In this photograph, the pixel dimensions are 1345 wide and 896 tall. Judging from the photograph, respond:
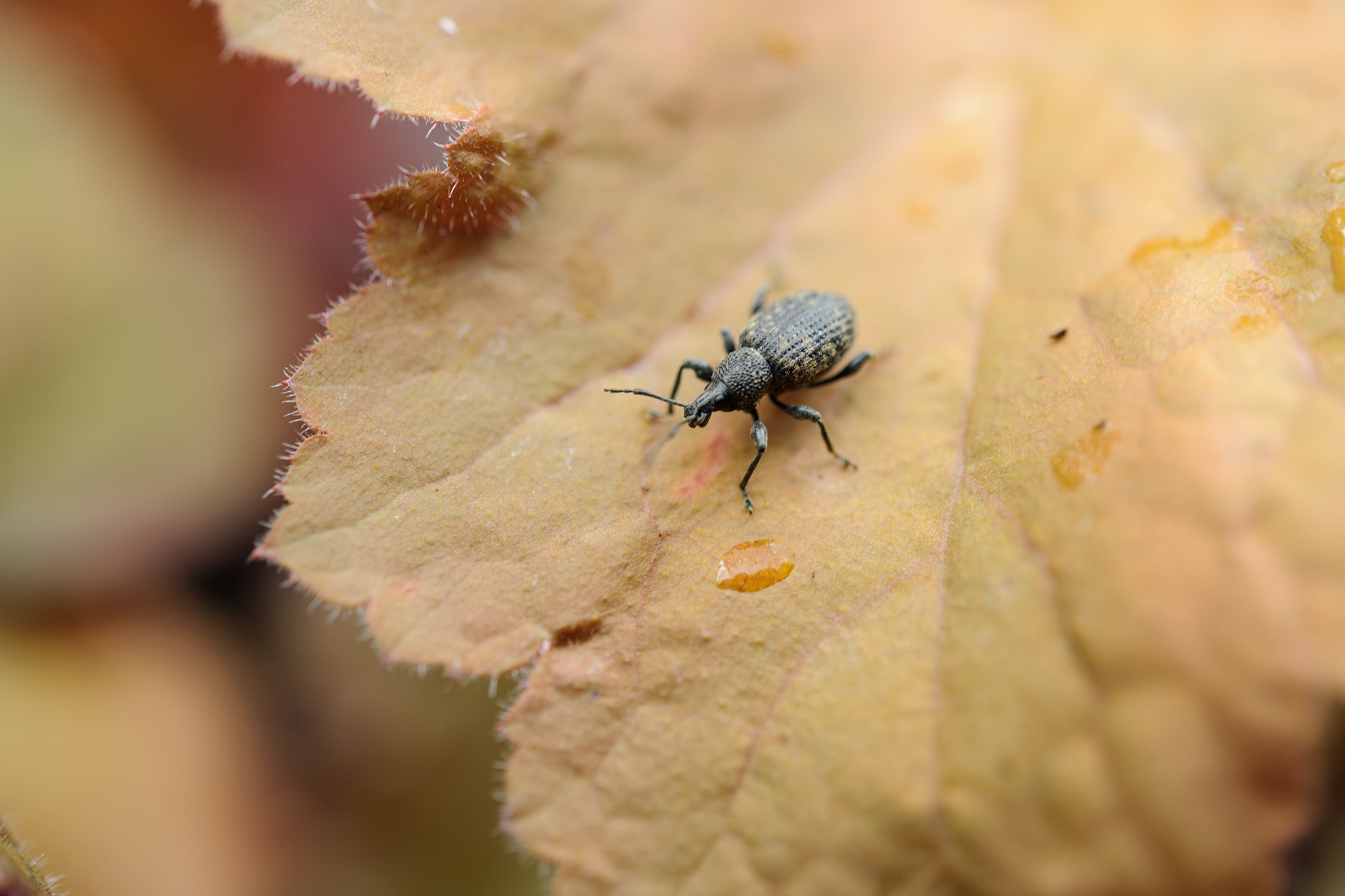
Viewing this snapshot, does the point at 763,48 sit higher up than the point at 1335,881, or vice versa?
the point at 763,48

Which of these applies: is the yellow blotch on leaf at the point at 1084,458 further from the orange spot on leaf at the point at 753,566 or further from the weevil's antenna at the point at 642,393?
the weevil's antenna at the point at 642,393

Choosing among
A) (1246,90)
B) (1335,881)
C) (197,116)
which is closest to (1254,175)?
(1246,90)

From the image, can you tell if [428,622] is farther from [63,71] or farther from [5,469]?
[63,71]

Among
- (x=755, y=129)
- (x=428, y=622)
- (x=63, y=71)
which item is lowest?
(x=428, y=622)

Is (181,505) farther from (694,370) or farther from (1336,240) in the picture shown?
(1336,240)

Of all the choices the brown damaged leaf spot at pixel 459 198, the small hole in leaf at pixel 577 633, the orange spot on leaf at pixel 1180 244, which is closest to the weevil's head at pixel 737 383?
the small hole in leaf at pixel 577 633

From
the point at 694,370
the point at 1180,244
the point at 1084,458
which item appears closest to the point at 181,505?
the point at 694,370

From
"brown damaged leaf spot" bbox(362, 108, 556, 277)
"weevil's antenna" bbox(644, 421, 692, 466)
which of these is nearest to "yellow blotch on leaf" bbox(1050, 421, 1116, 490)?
"weevil's antenna" bbox(644, 421, 692, 466)
